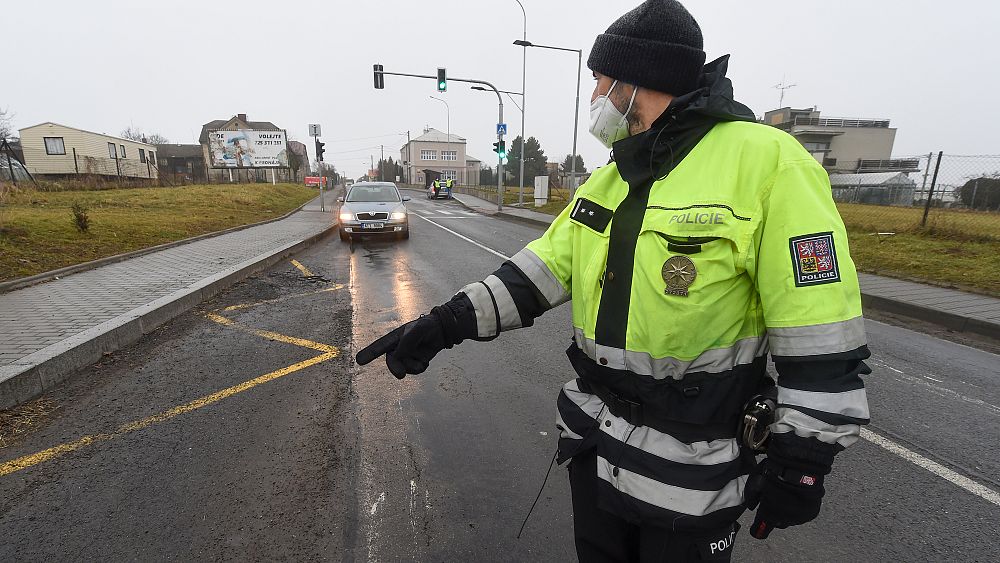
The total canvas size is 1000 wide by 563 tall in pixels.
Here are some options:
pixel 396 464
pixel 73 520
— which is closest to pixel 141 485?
pixel 73 520

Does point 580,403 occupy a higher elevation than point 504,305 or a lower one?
lower

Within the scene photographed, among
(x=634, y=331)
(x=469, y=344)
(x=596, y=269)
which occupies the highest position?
(x=596, y=269)

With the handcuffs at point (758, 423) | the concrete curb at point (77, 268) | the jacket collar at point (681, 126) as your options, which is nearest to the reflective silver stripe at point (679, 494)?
the handcuffs at point (758, 423)

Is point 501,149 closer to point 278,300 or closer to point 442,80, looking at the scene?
point 442,80

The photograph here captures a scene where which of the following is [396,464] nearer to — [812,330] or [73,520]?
[73,520]

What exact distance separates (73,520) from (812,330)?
331 cm

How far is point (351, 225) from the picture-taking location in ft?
42.2

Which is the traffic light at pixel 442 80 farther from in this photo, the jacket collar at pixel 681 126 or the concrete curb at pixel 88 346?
the jacket collar at pixel 681 126

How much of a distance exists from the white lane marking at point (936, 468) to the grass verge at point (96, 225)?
1003cm

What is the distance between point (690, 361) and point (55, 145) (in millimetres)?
60148

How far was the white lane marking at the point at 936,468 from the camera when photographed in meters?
2.61

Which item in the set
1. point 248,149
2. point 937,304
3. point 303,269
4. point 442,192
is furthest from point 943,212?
point 248,149

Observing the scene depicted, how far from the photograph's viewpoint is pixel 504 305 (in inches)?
65.4

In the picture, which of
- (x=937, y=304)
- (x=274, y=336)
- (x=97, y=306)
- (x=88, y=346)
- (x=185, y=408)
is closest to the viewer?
(x=185, y=408)
